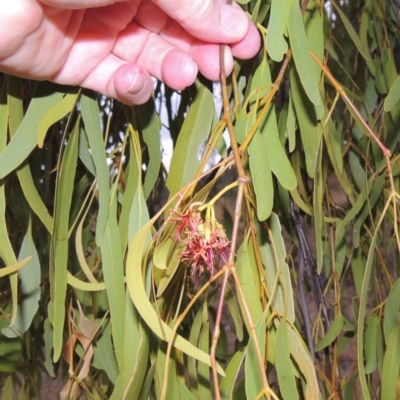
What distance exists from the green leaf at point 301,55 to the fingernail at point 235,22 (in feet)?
0.15

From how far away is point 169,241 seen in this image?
1.48ft

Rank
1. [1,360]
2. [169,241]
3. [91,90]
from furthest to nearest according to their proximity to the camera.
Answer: [1,360], [91,90], [169,241]

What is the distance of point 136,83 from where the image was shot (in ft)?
1.66

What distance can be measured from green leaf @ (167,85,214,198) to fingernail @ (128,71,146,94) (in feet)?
0.19

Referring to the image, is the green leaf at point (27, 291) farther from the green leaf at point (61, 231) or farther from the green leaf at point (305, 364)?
the green leaf at point (305, 364)

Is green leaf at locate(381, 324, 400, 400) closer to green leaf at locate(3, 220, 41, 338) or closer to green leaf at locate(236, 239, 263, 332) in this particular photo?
green leaf at locate(236, 239, 263, 332)

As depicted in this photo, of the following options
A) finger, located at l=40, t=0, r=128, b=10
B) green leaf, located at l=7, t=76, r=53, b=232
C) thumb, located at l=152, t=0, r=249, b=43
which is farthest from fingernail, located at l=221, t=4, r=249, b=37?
green leaf, located at l=7, t=76, r=53, b=232

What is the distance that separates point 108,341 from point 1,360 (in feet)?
0.53

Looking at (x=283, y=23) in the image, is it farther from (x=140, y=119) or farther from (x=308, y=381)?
(x=308, y=381)

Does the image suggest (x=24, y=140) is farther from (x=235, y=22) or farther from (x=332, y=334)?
(x=332, y=334)

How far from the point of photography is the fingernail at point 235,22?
0.49m

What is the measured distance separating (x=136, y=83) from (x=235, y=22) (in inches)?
4.1

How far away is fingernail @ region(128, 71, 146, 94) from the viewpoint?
1.66 ft

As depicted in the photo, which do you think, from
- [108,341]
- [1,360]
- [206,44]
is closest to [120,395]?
[108,341]
